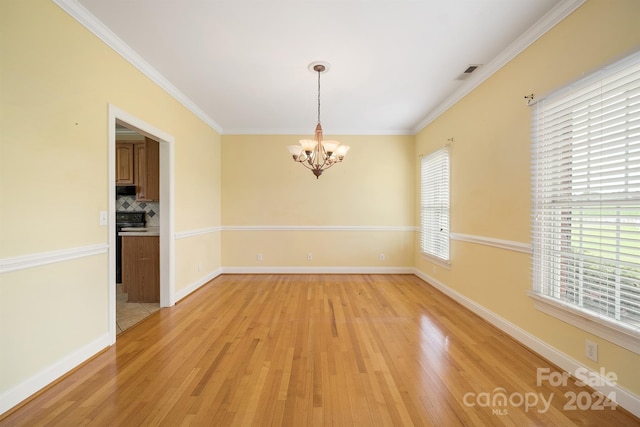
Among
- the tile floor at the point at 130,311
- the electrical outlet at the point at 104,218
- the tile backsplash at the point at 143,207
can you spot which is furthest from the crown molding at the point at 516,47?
the tile backsplash at the point at 143,207

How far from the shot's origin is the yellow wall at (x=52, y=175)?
167 cm

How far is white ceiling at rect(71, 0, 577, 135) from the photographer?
2.09 metres

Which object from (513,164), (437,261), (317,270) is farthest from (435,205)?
(317,270)

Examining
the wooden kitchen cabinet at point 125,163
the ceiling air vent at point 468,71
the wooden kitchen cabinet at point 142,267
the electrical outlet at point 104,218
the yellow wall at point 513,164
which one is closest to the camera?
the yellow wall at point 513,164

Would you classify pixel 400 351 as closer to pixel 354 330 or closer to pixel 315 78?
pixel 354 330

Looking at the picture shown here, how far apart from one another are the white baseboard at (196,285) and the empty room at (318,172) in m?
0.05

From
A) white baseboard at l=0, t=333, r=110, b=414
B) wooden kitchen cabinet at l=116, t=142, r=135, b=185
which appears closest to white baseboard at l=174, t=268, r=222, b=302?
white baseboard at l=0, t=333, r=110, b=414

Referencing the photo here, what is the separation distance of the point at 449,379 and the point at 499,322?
123 centimetres

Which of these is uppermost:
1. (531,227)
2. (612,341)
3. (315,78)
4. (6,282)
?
(315,78)

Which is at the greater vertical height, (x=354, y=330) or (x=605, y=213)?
(x=605, y=213)

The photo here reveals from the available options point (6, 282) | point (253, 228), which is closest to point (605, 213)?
point (6, 282)

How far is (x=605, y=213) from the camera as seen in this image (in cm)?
176

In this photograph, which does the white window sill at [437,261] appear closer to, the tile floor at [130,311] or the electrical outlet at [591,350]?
the electrical outlet at [591,350]

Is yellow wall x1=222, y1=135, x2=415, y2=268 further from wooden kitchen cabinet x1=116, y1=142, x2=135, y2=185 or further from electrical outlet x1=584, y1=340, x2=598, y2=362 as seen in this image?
electrical outlet x1=584, y1=340, x2=598, y2=362
